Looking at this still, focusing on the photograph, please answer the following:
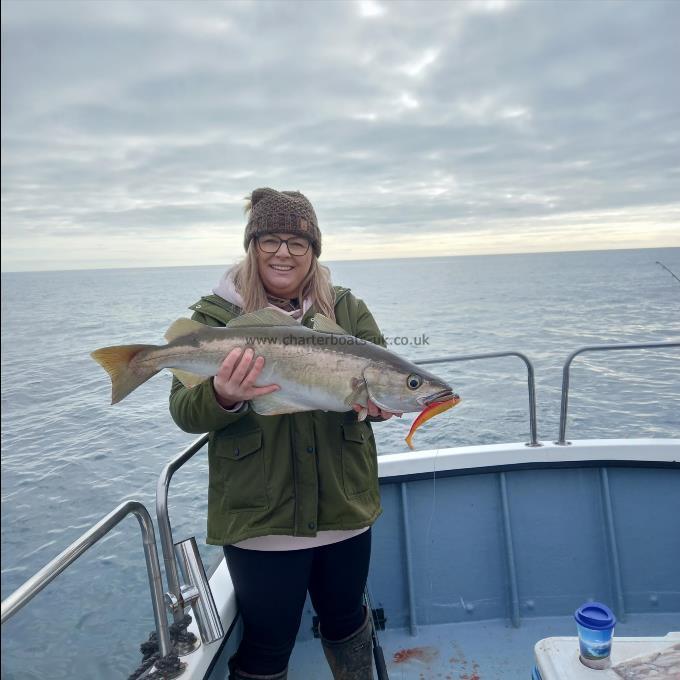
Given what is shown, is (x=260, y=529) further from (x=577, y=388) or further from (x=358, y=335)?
(x=577, y=388)

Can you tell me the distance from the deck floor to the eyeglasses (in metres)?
3.10

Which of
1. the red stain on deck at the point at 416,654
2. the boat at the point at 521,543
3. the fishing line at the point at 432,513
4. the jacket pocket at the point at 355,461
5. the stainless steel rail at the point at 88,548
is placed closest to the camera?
the stainless steel rail at the point at 88,548

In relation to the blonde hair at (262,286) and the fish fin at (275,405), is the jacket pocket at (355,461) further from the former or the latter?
the blonde hair at (262,286)

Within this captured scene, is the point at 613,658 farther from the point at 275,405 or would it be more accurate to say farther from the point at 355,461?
the point at 275,405

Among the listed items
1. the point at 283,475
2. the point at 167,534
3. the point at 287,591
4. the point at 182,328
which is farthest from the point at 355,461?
the point at 182,328

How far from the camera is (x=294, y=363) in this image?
2727mm

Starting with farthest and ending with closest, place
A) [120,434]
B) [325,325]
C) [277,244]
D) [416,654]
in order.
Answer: [120,434]
[416,654]
[277,244]
[325,325]

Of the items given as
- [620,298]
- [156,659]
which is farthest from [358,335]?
[620,298]

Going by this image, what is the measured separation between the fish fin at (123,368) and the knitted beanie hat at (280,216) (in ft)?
2.70

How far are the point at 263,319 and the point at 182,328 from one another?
1.42 ft

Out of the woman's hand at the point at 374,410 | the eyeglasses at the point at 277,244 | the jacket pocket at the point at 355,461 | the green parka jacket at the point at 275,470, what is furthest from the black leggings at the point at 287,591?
the eyeglasses at the point at 277,244

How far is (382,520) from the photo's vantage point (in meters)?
4.44

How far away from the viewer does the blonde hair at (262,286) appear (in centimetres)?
280

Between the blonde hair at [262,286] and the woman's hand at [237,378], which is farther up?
the blonde hair at [262,286]
